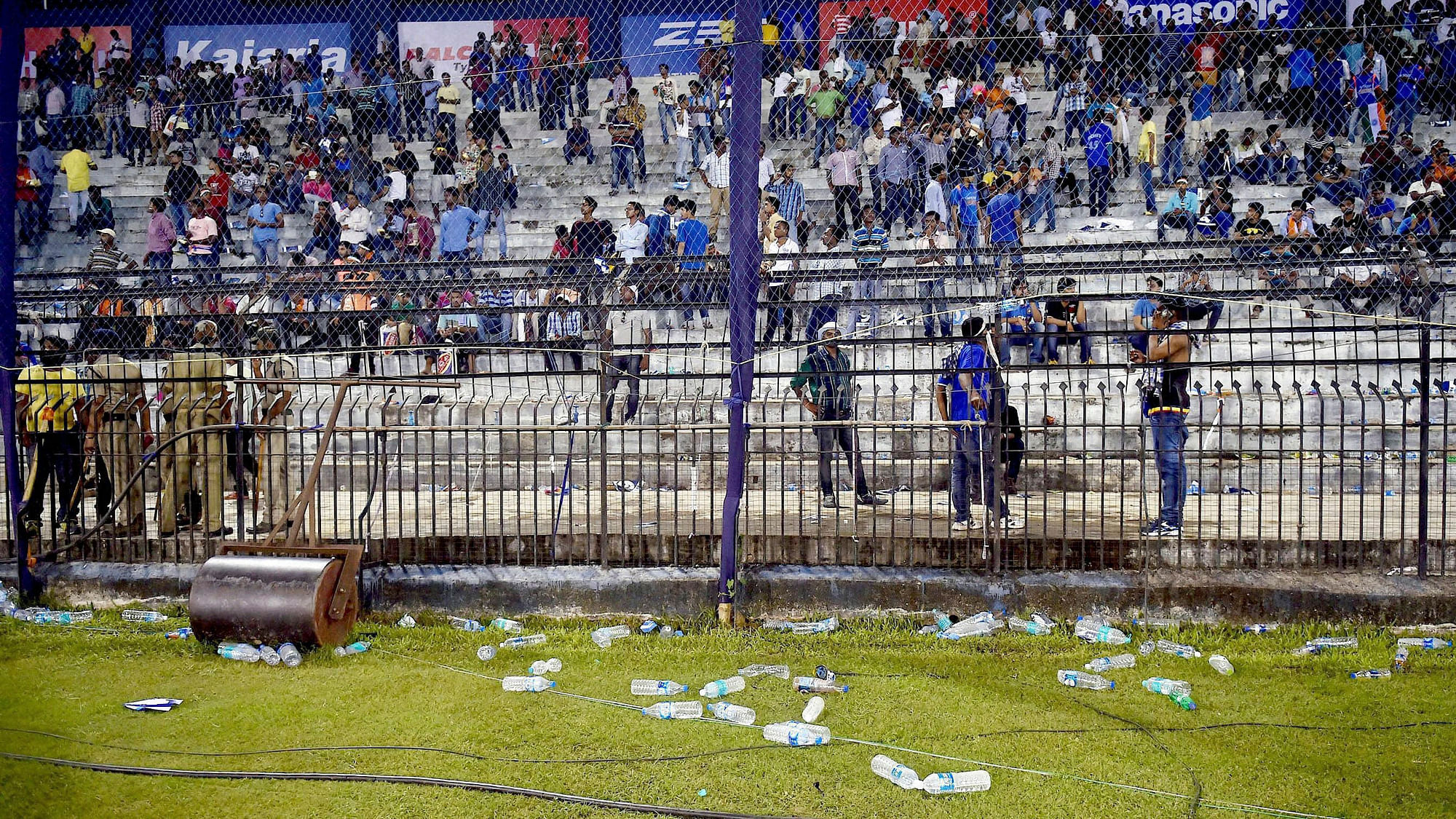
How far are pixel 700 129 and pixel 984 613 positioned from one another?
13.8 m

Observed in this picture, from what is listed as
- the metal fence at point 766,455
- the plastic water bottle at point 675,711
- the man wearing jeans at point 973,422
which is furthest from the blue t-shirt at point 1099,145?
the plastic water bottle at point 675,711

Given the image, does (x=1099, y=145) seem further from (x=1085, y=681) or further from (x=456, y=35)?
(x=456, y=35)

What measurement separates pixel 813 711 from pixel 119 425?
681 cm

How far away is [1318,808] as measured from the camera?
4.42 m

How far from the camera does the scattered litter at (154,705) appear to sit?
18.4 ft

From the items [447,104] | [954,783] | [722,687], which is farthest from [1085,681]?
[447,104]

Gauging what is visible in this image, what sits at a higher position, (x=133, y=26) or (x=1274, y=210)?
(x=133, y=26)

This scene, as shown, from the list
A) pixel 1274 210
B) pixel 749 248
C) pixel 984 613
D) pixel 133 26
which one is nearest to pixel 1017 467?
pixel 984 613

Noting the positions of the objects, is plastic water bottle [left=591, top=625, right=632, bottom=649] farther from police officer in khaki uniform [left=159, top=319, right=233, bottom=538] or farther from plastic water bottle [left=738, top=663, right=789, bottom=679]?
police officer in khaki uniform [left=159, top=319, right=233, bottom=538]

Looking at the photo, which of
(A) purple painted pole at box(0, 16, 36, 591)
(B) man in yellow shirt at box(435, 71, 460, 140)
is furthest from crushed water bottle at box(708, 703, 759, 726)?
(B) man in yellow shirt at box(435, 71, 460, 140)

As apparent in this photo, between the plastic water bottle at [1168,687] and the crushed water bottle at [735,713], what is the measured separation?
1.94m

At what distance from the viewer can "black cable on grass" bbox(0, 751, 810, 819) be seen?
14.6 ft

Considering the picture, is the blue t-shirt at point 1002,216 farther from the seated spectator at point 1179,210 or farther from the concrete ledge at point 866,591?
the concrete ledge at point 866,591

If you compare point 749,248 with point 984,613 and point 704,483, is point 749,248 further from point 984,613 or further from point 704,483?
point 704,483
